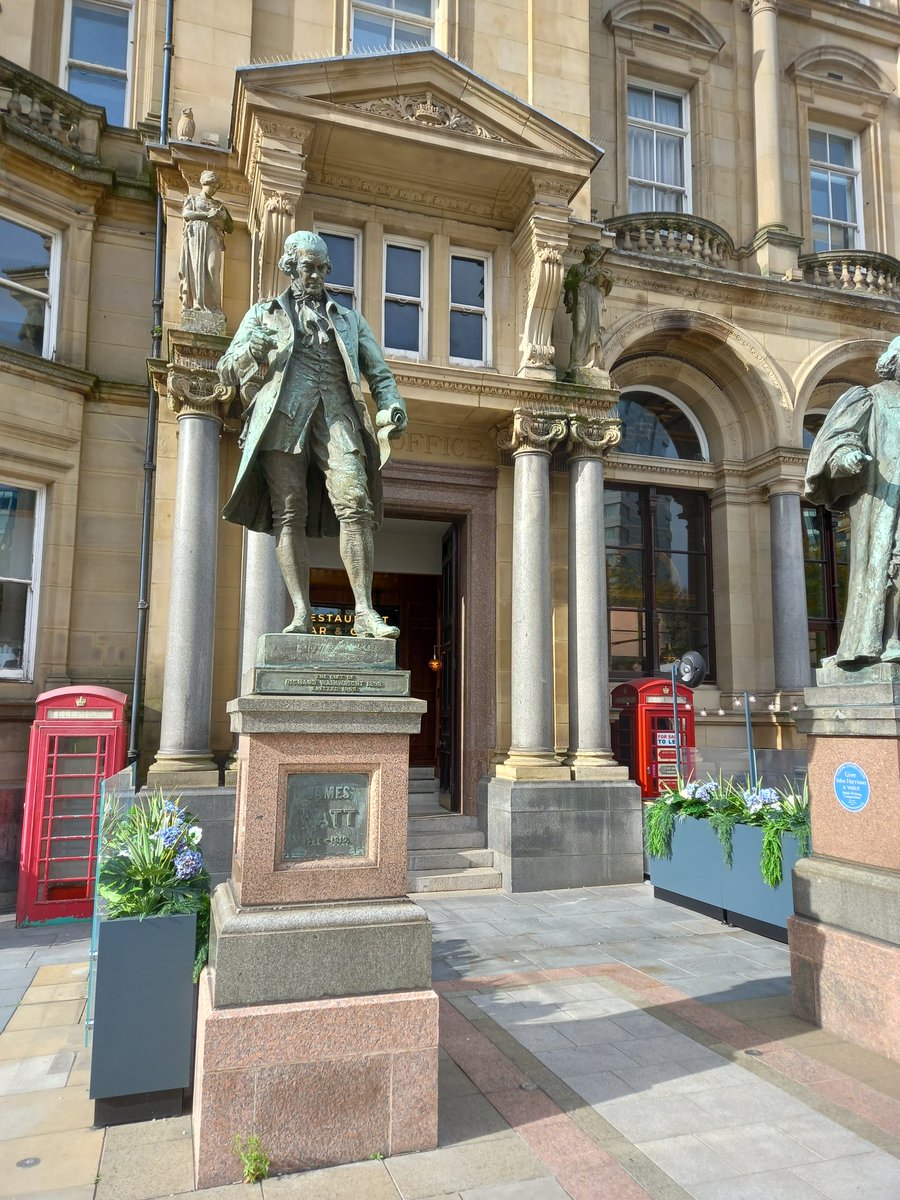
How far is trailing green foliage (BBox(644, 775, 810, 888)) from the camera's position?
751 cm

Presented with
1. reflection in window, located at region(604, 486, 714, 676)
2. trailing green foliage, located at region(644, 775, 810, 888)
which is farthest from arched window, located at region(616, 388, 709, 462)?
trailing green foliage, located at region(644, 775, 810, 888)

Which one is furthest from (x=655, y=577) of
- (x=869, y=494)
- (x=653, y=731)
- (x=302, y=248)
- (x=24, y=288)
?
(x=302, y=248)

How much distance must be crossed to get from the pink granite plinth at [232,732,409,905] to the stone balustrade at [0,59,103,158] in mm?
10084

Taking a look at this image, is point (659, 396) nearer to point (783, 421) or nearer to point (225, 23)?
point (783, 421)

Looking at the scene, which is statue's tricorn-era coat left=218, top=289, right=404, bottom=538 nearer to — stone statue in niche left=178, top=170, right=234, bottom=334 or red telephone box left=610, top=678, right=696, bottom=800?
stone statue in niche left=178, top=170, right=234, bottom=334

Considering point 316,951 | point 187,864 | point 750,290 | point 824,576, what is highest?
point 750,290

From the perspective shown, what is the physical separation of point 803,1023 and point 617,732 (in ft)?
23.4

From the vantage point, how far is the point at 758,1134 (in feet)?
13.3

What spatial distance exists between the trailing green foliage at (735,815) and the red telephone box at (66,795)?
603 centimetres

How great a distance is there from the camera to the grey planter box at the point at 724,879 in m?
7.62

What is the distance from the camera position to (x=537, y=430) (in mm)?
10992

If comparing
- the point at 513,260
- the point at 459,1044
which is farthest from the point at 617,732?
the point at 459,1044

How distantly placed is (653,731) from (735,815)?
378cm

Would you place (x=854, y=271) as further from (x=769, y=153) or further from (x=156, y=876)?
(x=156, y=876)
